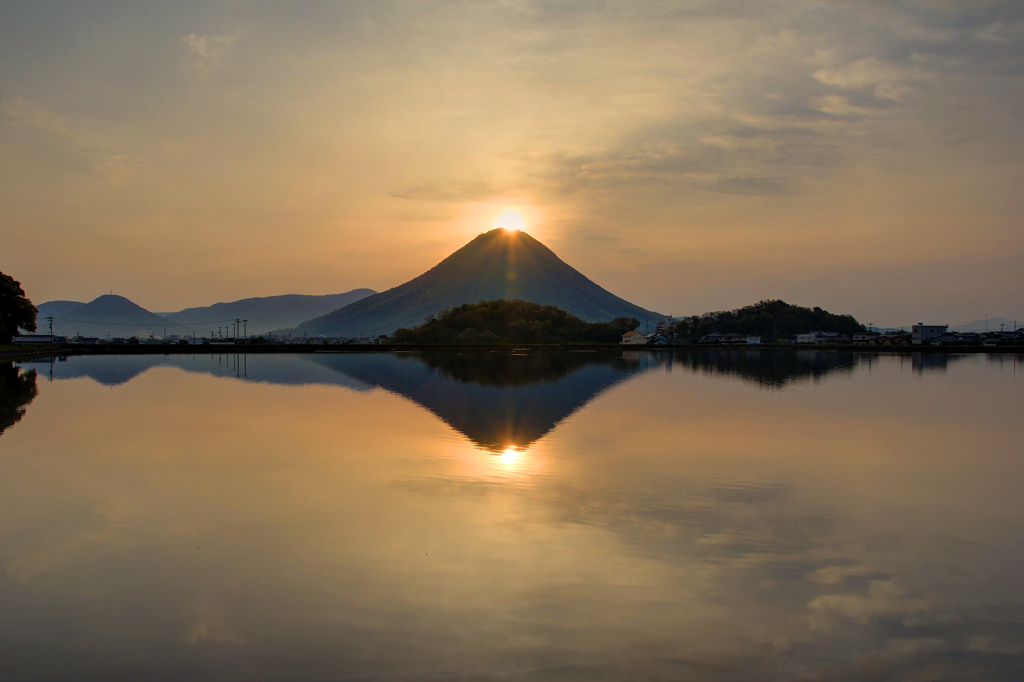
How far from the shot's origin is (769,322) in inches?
5266

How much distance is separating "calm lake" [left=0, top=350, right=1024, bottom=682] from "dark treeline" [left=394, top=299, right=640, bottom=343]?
83075 millimetres

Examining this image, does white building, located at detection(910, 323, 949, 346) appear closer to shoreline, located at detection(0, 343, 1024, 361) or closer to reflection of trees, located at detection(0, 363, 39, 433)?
shoreline, located at detection(0, 343, 1024, 361)

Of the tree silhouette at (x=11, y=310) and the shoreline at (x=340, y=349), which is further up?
the tree silhouette at (x=11, y=310)

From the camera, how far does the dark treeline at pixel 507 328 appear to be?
333 feet

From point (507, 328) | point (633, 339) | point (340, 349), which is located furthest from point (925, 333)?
point (340, 349)

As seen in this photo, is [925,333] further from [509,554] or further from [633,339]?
[509,554]

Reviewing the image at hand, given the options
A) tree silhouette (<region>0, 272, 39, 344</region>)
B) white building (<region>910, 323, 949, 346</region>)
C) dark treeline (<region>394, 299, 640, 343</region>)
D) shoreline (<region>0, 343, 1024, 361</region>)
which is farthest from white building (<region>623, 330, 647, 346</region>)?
tree silhouette (<region>0, 272, 39, 344</region>)

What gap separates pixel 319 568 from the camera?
249 inches

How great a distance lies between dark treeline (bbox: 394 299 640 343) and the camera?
Answer: 101 m

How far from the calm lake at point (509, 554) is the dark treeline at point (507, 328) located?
83.1 m

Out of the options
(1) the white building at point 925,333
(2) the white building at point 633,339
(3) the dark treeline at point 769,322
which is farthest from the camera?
(3) the dark treeline at point 769,322

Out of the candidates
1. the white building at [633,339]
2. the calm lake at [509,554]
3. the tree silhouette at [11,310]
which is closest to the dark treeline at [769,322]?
the white building at [633,339]

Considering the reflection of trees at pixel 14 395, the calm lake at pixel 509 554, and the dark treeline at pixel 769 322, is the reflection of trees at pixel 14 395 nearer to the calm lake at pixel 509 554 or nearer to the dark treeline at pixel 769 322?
the calm lake at pixel 509 554

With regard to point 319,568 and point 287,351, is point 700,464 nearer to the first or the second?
point 319,568
